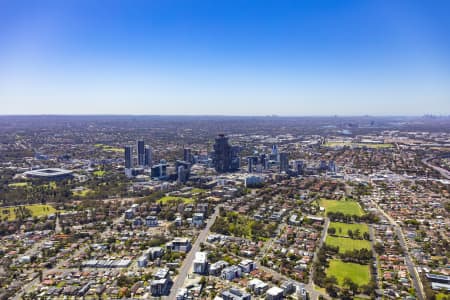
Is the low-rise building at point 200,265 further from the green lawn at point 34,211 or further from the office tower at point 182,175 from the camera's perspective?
the office tower at point 182,175

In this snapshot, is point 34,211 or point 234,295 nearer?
point 234,295

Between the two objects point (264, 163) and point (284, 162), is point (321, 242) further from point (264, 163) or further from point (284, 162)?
point (264, 163)

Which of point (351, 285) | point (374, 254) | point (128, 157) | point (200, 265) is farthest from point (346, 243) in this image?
point (128, 157)

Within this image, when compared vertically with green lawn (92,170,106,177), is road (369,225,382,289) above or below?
below

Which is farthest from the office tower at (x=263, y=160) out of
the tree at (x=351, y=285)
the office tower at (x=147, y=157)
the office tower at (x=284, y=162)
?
the tree at (x=351, y=285)

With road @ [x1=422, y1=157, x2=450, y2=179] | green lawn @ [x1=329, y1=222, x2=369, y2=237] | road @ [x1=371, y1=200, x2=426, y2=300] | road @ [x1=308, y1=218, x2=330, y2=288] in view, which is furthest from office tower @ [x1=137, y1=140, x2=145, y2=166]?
road @ [x1=422, y1=157, x2=450, y2=179]

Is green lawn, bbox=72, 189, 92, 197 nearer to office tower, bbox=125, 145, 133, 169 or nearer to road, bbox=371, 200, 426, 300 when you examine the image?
office tower, bbox=125, 145, 133, 169

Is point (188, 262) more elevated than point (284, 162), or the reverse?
point (284, 162)
